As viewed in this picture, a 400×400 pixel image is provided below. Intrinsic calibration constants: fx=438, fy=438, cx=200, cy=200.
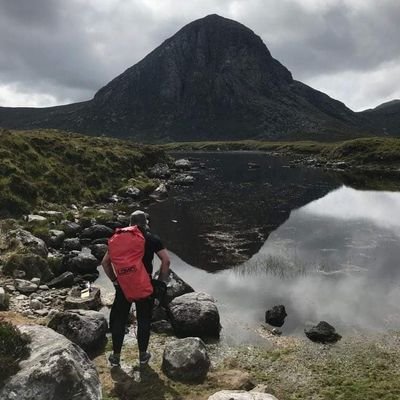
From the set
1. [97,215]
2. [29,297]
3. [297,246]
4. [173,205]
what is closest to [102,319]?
[29,297]

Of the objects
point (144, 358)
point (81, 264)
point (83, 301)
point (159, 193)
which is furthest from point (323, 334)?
point (159, 193)

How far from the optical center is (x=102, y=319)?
14312mm

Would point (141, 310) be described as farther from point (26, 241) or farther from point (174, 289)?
point (26, 241)

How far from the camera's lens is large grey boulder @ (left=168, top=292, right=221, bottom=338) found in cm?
1526

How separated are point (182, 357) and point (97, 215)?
24408 mm

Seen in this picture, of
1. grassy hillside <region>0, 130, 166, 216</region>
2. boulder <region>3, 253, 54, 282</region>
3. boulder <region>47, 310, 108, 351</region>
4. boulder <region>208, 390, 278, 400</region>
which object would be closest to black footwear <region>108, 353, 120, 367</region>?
boulder <region>47, 310, 108, 351</region>

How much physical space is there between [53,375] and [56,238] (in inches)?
751

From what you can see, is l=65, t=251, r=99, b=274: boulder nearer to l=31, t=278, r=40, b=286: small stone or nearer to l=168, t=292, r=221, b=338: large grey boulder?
l=31, t=278, r=40, b=286: small stone

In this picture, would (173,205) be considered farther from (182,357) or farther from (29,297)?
→ (182,357)

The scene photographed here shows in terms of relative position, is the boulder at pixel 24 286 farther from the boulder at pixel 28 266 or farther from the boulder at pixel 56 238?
the boulder at pixel 56 238

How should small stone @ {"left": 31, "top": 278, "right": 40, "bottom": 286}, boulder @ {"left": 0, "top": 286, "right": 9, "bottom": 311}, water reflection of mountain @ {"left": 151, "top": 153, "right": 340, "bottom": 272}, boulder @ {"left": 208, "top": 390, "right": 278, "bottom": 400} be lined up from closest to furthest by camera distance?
boulder @ {"left": 208, "top": 390, "right": 278, "bottom": 400}, boulder @ {"left": 0, "top": 286, "right": 9, "bottom": 311}, small stone @ {"left": 31, "top": 278, "right": 40, "bottom": 286}, water reflection of mountain @ {"left": 151, "top": 153, "right": 340, "bottom": 272}

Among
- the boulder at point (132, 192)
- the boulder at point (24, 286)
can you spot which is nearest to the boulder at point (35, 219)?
the boulder at point (24, 286)

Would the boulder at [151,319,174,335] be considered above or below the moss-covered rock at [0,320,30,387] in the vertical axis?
below

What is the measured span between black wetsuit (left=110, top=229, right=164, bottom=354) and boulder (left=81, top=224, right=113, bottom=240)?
1842 centimetres
